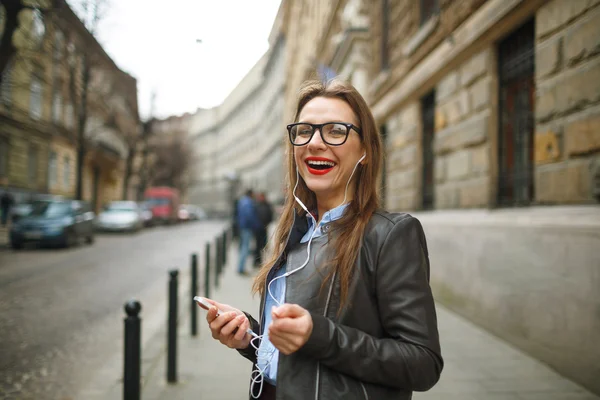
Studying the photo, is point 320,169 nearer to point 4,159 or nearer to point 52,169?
point 4,159

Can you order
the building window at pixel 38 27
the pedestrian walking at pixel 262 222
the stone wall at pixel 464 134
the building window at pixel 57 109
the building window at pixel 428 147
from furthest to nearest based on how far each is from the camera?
the building window at pixel 57 109
the pedestrian walking at pixel 262 222
the building window at pixel 38 27
the building window at pixel 428 147
the stone wall at pixel 464 134

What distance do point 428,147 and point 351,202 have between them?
732cm

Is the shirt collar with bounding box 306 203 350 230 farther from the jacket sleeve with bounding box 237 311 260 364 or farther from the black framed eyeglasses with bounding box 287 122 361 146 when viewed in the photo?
the jacket sleeve with bounding box 237 311 260 364

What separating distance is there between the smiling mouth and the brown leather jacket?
253 mm

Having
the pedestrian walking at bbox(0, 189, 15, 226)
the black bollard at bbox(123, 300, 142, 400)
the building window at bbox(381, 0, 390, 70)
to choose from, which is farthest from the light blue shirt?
the pedestrian walking at bbox(0, 189, 15, 226)

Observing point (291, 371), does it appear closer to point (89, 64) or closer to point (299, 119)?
point (299, 119)

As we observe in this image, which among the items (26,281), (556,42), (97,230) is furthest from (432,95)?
(97,230)

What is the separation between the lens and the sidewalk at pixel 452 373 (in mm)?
3639

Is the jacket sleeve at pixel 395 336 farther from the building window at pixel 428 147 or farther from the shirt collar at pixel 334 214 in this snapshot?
the building window at pixel 428 147

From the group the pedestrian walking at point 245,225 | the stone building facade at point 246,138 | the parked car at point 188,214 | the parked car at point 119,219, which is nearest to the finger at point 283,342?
the pedestrian walking at point 245,225

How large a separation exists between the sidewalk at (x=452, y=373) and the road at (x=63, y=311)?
66 centimetres

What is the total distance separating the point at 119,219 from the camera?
23.4 metres

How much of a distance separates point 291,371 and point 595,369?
10.2ft

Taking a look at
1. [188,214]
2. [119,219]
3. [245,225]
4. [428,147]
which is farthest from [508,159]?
[188,214]
